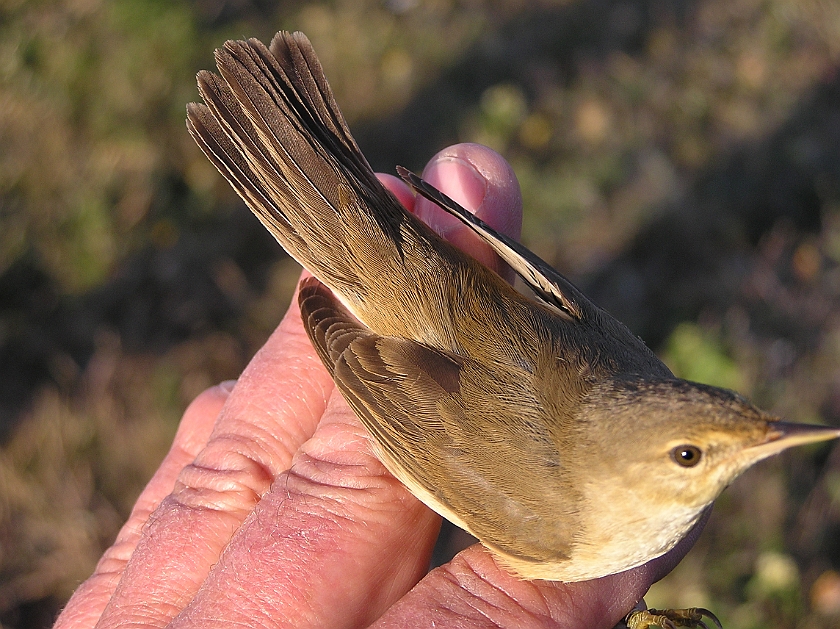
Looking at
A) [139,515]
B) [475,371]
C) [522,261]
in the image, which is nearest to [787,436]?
[475,371]

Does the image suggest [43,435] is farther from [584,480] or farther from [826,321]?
[826,321]

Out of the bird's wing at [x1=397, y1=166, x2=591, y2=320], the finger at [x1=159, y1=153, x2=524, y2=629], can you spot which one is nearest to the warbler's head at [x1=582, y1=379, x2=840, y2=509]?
the bird's wing at [x1=397, y1=166, x2=591, y2=320]

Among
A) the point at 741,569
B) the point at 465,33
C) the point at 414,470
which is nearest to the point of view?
the point at 414,470

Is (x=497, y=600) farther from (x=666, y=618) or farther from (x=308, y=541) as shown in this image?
(x=666, y=618)

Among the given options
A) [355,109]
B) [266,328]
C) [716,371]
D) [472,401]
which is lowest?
[472,401]

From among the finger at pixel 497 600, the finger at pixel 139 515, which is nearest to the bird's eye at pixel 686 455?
the finger at pixel 497 600

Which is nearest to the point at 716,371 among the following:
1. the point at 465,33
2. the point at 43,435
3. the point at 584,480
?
the point at 584,480
